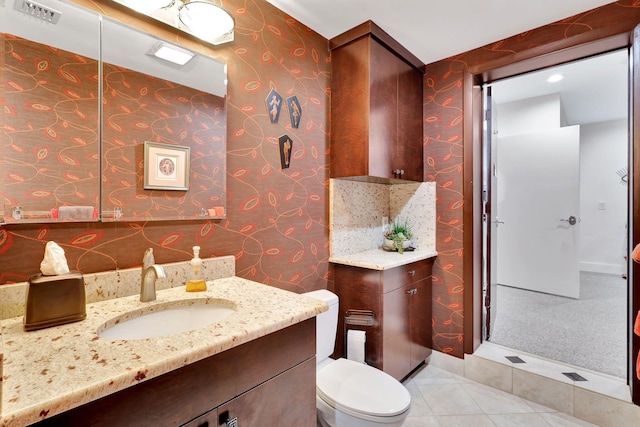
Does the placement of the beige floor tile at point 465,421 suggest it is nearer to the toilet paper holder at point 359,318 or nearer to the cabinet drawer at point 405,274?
the toilet paper holder at point 359,318

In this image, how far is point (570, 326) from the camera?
2918 millimetres

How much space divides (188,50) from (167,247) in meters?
0.90

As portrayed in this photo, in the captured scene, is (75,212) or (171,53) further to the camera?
(171,53)

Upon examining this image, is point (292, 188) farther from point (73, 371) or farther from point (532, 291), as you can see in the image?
point (532, 291)

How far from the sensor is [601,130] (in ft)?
16.6

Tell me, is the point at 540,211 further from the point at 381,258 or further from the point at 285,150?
the point at 285,150

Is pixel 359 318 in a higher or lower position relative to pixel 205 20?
lower

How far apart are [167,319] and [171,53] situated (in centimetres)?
113

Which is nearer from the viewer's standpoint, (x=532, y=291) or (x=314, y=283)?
(x=314, y=283)

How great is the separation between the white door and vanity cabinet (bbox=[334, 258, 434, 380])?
239cm

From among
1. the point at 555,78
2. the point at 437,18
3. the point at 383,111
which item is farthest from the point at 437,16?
the point at 555,78

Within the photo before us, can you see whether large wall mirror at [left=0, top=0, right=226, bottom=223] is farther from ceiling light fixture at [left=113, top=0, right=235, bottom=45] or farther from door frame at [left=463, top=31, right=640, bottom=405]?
door frame at [left=463, top=31, right=640, bottom=405]

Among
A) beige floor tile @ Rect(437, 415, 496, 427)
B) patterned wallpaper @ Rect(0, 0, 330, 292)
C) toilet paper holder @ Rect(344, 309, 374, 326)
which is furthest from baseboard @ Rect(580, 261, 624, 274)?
patterned wallpaper @ Rect(0, 0, 330, 292)

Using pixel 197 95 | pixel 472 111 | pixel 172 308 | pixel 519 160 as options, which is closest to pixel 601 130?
pixel 519 160
